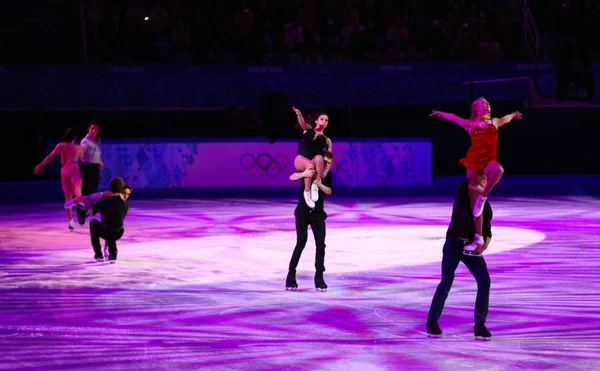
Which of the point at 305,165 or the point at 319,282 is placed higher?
the point at 305,165

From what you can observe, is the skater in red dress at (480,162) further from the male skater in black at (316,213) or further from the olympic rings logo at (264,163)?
the olympic rings logo at (264,163)

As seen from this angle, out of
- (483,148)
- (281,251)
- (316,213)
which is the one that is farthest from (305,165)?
(281,251)

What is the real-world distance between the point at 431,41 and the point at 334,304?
16256 mm

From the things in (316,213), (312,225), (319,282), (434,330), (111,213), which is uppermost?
(316,213)

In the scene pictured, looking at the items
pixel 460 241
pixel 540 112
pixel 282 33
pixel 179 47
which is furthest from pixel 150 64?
pixel 460 241

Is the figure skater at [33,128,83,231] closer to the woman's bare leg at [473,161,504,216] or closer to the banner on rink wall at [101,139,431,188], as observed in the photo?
the banner on rink wall at [101,139,431,188]

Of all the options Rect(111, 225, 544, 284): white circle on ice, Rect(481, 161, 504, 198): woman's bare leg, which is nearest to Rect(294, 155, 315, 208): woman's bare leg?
Rect(111, 225, 544, 284): white circle on ice

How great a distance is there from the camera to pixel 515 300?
→ 9938 millimetres

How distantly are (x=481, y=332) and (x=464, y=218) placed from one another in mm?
1006

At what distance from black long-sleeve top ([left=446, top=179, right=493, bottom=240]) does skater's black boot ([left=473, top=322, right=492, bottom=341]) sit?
760mm

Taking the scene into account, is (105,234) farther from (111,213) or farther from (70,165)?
(70,165)

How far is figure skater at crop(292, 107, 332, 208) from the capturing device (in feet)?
32.6

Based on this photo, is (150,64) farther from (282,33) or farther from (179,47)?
(282,33)

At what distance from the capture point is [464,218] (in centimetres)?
796
